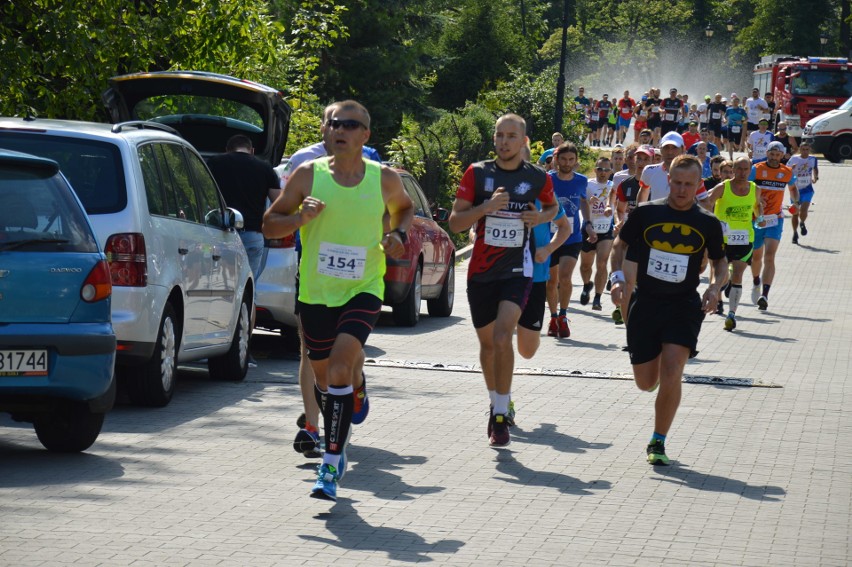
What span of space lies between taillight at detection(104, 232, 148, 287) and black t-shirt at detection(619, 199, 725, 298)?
3.02 metres

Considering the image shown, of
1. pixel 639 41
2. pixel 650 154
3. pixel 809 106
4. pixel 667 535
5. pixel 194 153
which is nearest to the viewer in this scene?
pixel 667 535

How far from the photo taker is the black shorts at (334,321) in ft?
24.6

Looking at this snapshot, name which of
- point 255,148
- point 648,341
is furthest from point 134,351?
point 255,148

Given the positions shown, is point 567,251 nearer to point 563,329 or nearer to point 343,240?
point 563,329

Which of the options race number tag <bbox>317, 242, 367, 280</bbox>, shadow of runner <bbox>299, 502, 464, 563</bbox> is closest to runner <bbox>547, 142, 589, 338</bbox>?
race number tag <bbox>317, 242, 367, 280</bbox>

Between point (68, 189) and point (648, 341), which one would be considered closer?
point (68, 189)

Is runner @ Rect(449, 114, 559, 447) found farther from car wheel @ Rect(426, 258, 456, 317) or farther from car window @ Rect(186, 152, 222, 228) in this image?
car wheel @ Rect(426, 258, 456, 317)

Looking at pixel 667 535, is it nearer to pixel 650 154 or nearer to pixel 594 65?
pixel 650 154

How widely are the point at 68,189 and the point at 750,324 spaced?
1115 centimetres

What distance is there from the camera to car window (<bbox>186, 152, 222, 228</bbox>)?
1116cm

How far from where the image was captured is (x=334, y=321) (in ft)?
25.0

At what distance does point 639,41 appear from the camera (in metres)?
97.4

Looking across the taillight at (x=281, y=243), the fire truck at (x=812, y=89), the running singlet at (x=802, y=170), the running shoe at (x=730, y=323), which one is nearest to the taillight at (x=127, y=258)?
the taillight at (x=281, y=243)

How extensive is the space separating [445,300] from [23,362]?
10.1 metres
